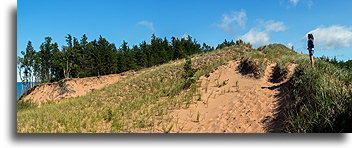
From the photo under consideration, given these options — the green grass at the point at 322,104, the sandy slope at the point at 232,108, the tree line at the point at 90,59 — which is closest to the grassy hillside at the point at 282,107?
the green grass at the point at 322,104

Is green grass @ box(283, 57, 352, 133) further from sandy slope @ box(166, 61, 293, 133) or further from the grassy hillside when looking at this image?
sandy slope @ box(166, 61, 293, 133)

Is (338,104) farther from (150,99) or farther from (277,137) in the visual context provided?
(150,99)

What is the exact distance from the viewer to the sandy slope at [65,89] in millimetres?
16362

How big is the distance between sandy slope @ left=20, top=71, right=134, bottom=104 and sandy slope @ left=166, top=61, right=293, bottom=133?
43.9ft

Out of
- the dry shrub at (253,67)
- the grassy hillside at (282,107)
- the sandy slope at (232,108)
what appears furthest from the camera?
the dry shrub at (253,67)

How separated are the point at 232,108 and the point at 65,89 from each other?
1727 centimetres

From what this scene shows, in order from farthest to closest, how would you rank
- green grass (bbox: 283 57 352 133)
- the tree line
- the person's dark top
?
the tree line < the person's dark top < green grass (bbox: 283 57 352 133)

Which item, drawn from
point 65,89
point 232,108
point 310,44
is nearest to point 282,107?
point 232,108

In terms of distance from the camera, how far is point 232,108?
575cm

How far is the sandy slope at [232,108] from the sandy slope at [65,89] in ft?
43.9

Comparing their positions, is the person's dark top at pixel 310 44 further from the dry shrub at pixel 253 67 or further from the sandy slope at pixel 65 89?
the sandy slope at pixel 65 89

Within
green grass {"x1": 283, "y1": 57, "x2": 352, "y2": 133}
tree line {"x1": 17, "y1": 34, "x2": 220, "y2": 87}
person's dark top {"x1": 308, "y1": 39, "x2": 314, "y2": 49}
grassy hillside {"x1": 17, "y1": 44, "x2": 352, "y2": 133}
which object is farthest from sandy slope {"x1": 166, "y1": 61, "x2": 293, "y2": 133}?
tree line {"x1": 17, "y1": 34, "x2": 220, "y2": 87}

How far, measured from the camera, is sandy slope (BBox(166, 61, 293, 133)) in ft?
16.1
